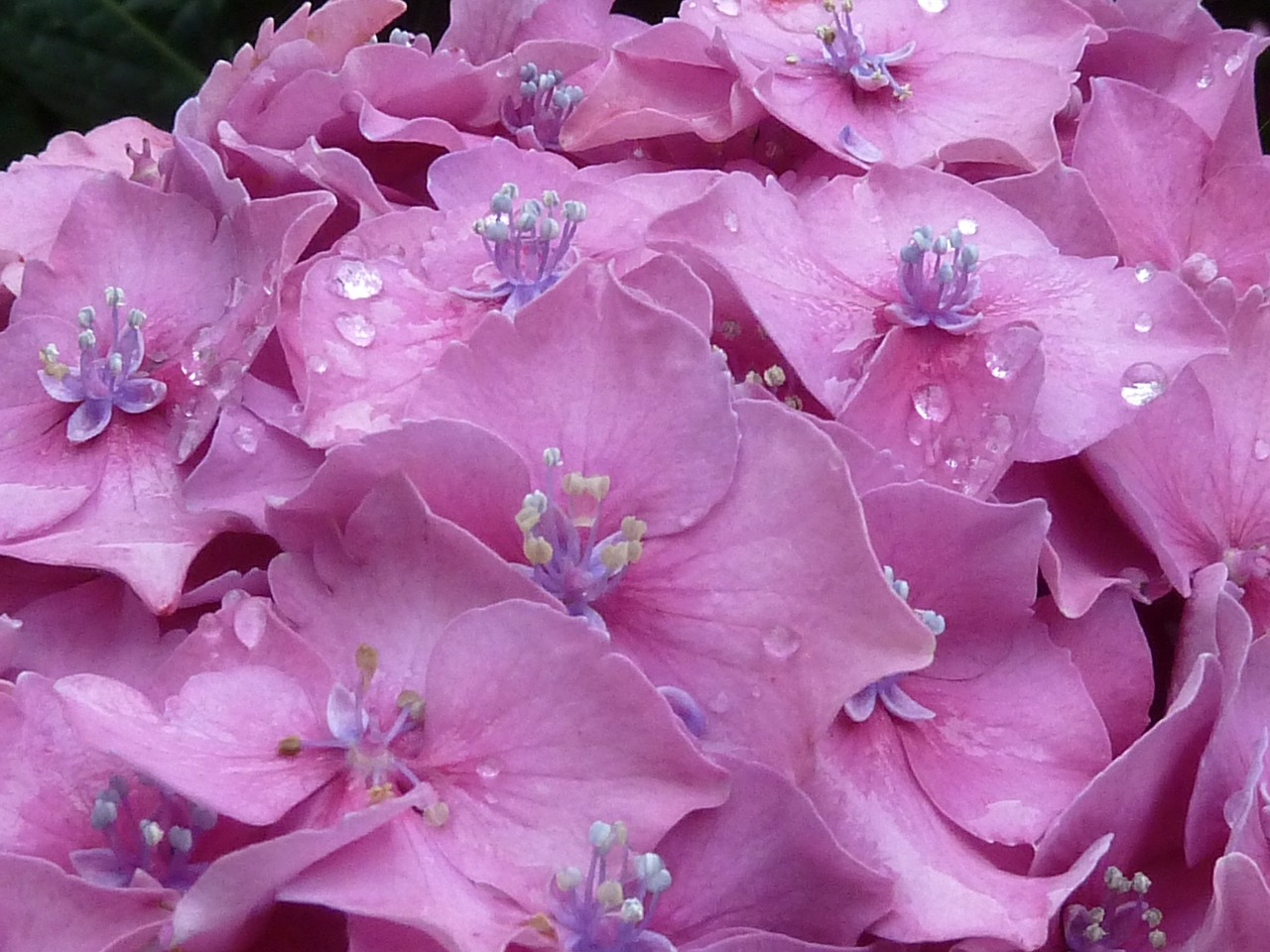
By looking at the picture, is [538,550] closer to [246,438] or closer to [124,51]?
[246,438]

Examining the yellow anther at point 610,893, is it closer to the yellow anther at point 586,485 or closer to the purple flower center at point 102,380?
the yellow anther at point 586,485

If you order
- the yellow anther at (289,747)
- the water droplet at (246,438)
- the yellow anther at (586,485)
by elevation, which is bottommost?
the yellow anther at (289,747)

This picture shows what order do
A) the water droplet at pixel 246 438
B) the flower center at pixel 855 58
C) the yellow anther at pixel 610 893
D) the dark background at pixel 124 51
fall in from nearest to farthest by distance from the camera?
1. the yellow anther at pixel 610 893
2. the water droplet at pixel 246 438
3. the flower center at pixel 855 58
4. the dark background at pixel 124 51

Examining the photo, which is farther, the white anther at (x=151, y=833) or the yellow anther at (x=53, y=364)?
the yellow anther at (x=53, y=364)

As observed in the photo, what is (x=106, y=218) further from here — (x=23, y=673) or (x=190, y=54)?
(x=190, y=54)

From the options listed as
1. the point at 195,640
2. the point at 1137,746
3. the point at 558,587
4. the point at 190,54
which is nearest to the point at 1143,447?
the point at 1137,746

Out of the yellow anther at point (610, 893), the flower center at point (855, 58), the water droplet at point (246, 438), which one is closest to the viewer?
the yellow anther at point (610, 893)

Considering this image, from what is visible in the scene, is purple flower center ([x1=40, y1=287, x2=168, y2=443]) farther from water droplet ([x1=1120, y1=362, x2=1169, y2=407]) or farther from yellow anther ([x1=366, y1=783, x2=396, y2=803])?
water droplet ([x1=1120, y1=362, x2=1169, y2=407])

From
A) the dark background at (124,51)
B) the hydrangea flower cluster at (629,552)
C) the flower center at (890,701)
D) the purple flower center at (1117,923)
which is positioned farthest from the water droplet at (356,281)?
the dark background at (124,51)

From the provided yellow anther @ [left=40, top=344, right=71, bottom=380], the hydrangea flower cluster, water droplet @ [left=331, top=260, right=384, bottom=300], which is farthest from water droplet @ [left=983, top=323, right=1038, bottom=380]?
yellow anther @ [left=40, top=344, right=71, bottom=380]
